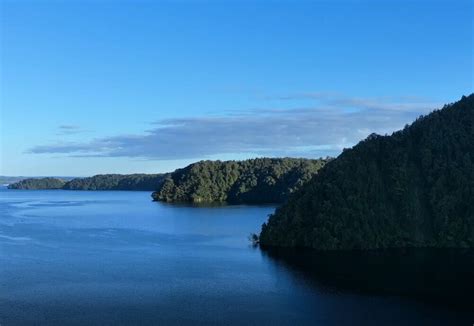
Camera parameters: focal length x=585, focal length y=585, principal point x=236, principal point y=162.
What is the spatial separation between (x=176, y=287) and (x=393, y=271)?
32.5 meters

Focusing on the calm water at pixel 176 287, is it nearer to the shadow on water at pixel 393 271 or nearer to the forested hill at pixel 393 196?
the shadow on water at pixel 393 271

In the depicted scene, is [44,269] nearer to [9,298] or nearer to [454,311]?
[9,298]

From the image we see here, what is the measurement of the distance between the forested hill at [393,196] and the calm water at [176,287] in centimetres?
1199

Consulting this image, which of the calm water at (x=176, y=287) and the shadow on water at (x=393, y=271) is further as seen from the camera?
the shadow on water at (x=393, y=271)

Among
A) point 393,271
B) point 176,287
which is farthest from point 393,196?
point 176,287

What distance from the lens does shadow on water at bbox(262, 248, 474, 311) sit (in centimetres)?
7150

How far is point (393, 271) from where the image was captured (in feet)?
281

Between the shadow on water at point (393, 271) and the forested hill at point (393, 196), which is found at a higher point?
the forested hill at point (393, 196)

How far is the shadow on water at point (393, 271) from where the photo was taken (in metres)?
71.5

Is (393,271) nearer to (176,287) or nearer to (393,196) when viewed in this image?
(176,287)

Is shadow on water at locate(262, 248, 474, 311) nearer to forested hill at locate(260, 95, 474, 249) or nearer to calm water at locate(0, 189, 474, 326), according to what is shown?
calm water at locate(0, 189, 474, 326)

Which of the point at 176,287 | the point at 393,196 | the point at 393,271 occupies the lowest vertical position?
the point at 176,287

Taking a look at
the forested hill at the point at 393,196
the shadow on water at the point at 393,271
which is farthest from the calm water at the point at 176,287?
the forested hill at the point at 393,196

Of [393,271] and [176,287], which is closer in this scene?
[176,287]
